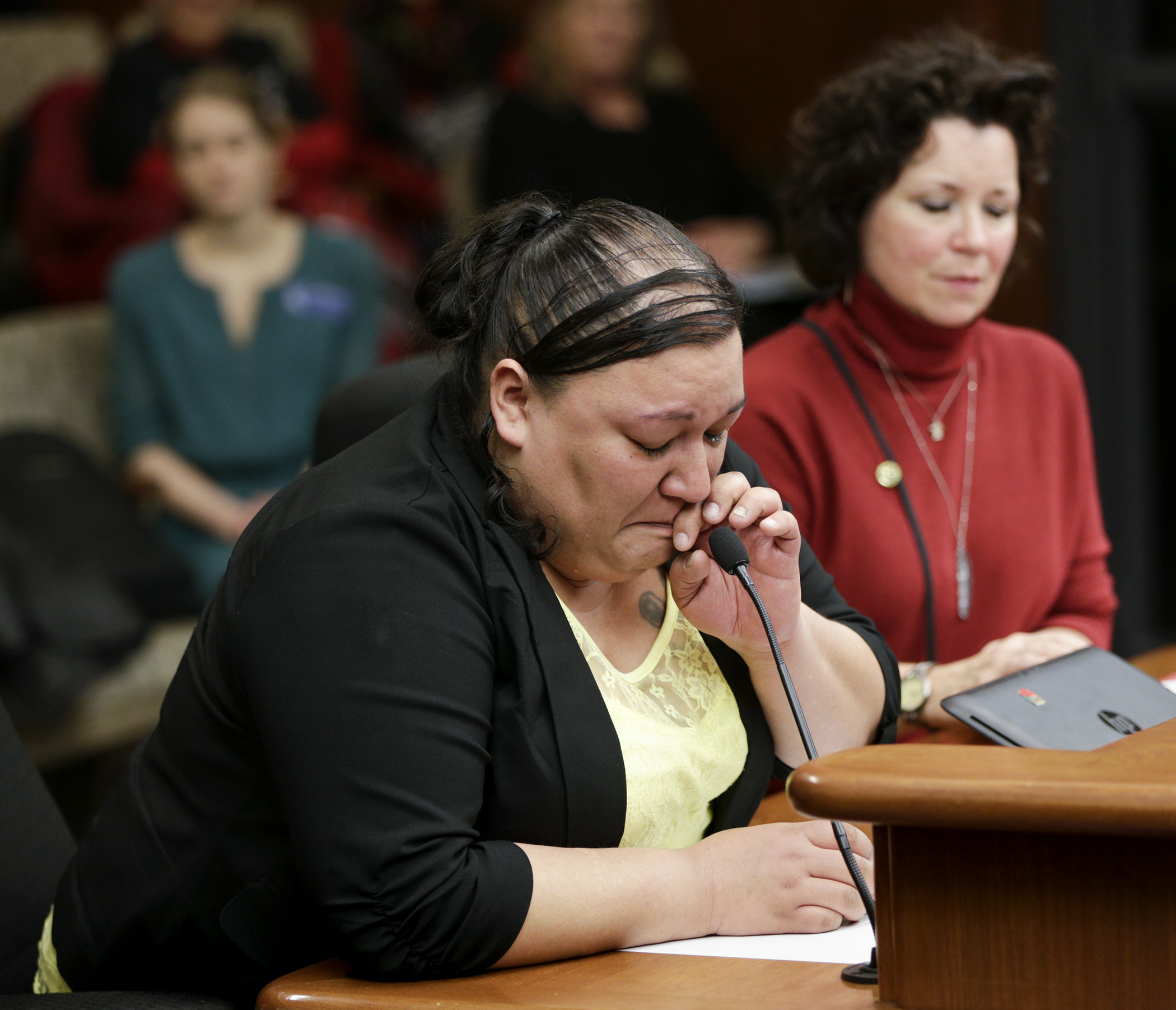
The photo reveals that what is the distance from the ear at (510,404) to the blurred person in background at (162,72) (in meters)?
2.42

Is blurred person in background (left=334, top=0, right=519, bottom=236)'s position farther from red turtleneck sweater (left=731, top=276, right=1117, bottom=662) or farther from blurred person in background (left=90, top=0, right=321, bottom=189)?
red turtleneck sweater (left=731, top=276, right=1117, bottom=662)

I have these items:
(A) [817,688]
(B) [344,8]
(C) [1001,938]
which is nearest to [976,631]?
(A) [817,688]

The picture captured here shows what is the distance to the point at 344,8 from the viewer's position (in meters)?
3.62

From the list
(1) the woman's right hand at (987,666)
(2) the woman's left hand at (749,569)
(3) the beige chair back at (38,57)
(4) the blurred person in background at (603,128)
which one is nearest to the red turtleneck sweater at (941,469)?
(1) the woman's right hand at (987,666)

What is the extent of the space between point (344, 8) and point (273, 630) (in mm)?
2962

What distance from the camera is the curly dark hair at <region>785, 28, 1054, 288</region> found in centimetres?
165

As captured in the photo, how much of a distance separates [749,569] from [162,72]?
8.50 feet

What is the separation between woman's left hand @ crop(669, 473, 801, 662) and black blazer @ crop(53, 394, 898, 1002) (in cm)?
11

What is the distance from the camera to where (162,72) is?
327 centimetres

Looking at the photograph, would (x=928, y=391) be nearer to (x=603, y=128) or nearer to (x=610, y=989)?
(x=610, y=989)

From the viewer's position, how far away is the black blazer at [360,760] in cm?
96

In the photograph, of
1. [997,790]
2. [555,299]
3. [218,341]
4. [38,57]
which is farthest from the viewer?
[38,57]

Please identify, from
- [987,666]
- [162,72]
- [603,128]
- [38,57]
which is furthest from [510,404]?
[38,57]

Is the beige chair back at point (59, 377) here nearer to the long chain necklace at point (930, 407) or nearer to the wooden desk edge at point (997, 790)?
the long chain necklace at point (930, 407)
